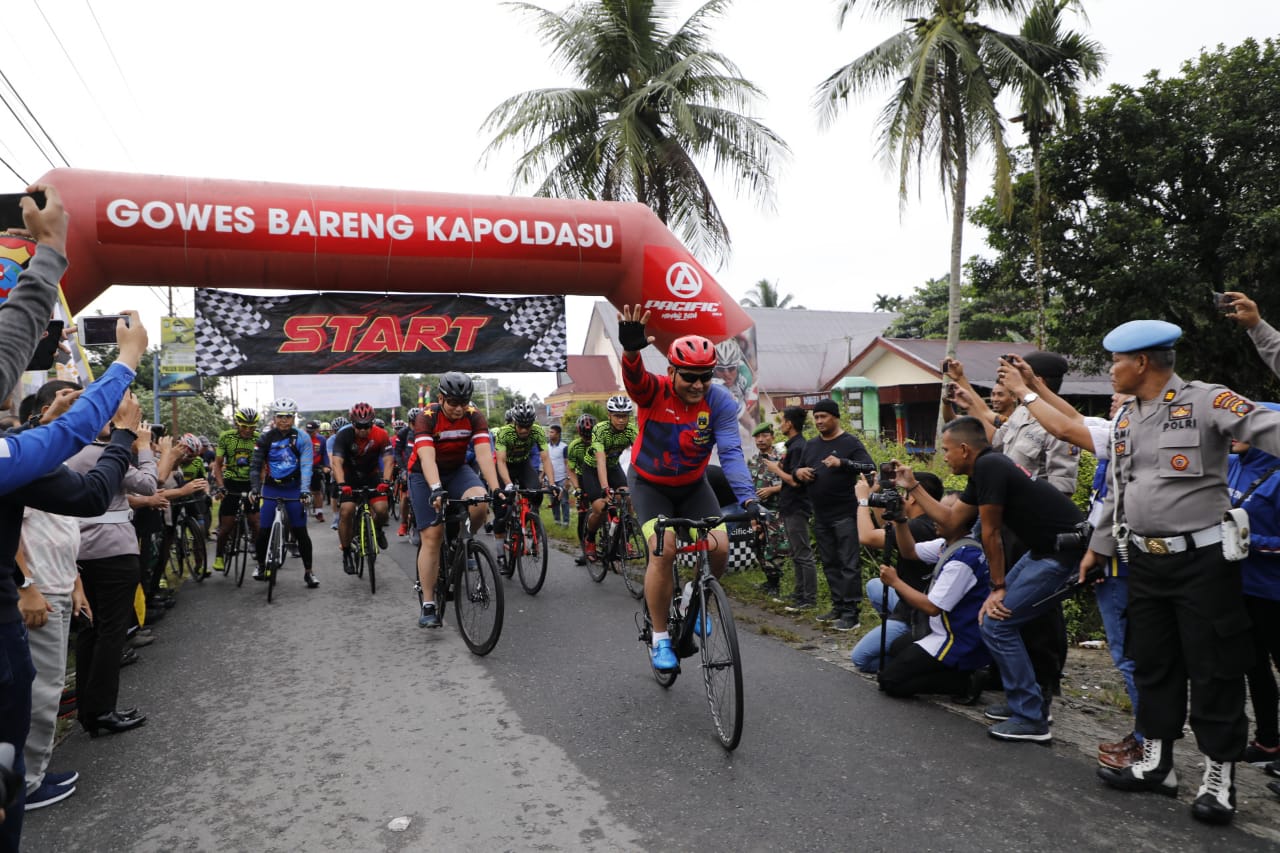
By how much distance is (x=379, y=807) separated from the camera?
3.77 meters

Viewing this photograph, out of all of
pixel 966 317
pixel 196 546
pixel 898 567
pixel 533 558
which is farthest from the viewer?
pixel 966 317

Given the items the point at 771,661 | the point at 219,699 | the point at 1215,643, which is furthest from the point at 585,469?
the point at 1215,643

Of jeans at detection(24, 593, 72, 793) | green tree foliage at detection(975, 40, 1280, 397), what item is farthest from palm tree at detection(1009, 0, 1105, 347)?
jeans at detection(24, 593, 72, 793)

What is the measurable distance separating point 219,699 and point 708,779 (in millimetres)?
3555

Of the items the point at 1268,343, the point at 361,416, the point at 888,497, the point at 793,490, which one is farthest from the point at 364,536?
the point at 1268,343

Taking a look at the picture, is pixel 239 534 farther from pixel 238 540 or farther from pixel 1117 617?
pixel 1117 617

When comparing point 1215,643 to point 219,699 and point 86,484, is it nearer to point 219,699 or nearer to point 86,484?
point 86,484

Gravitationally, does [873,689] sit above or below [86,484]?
below

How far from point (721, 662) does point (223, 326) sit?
7.87 meters

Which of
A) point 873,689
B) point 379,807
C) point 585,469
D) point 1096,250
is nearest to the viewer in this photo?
point 379,807

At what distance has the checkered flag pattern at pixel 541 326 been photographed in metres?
10.7

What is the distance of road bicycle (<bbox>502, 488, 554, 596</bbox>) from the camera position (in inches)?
345

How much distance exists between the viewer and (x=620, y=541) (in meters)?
9.09

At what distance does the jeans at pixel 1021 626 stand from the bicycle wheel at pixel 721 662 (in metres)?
1.49
